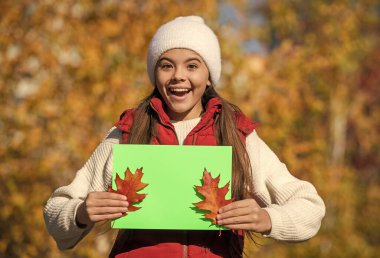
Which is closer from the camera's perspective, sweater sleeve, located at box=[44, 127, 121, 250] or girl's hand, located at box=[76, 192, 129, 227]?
girl's hand, located at box=[76, 192, 129, 227]

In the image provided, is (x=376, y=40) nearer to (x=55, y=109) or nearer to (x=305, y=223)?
(x=55, y=109)

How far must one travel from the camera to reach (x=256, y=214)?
2.80m

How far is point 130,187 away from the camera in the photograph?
112 inches

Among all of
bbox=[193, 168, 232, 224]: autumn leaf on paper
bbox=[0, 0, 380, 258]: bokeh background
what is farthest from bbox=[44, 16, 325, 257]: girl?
bbox=[0, 0, 380, 258]: bokeh background

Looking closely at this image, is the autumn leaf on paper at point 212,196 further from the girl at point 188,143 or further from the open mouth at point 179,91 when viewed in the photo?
the open mouth at point 179,91

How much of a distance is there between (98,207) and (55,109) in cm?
433

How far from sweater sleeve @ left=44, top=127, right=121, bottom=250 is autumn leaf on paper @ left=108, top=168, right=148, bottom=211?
25cm

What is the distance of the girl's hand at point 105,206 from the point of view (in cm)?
278

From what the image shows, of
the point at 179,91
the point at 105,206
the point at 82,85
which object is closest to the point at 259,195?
the point at 179,91

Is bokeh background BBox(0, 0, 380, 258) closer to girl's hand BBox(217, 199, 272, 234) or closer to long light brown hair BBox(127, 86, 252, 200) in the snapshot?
long light brown hair BBox(127, 86, 252, 200)

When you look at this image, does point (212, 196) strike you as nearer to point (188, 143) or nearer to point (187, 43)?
point (188, 143)

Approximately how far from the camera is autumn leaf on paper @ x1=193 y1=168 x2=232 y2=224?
2.79 meters

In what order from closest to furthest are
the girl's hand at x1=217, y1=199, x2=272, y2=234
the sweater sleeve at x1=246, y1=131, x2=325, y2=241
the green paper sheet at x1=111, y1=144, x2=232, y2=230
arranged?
the girl's hand at x1=217, y1=199, x2=272, y2=234, the green paper sheet at x1=111, y1=144, x2=232, y2=230, the sweater sleeve at x1=246, y1=131, x2=325, y2=241

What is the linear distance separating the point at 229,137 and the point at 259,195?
28 centimetres
